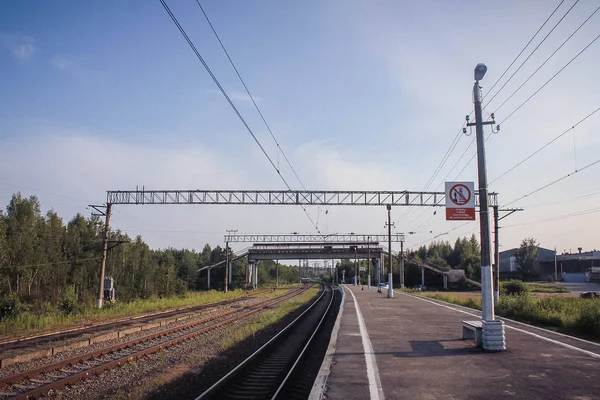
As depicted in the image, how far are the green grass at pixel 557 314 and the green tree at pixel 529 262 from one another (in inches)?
3246

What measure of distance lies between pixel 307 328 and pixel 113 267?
3771cm

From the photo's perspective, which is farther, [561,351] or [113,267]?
[113,267]

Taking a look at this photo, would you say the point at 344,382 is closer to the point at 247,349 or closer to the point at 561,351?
the point at 561,351

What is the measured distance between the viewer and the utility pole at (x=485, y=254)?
37.2 ft

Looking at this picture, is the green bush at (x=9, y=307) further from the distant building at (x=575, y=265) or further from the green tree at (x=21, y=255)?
the distant building at (x=575, y=265)

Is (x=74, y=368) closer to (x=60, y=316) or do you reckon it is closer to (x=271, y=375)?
(x=271, y=375)

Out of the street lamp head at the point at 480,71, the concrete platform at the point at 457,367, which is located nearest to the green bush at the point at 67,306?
the concrete platform at the point at 457,367

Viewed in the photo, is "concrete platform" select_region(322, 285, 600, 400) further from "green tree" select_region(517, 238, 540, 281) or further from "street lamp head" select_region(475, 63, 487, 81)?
"green tree" select_region(517, 238, 540, 281)

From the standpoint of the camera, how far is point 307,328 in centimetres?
2252

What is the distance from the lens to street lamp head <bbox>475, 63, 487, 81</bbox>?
1302cm

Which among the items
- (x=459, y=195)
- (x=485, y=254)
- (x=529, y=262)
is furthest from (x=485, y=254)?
(x=529, y=262)

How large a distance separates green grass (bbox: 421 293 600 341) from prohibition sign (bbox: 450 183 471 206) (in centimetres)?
570

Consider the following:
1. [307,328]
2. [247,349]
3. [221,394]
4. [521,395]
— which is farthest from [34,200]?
[521,395]

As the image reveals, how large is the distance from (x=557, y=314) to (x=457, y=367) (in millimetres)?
10699
